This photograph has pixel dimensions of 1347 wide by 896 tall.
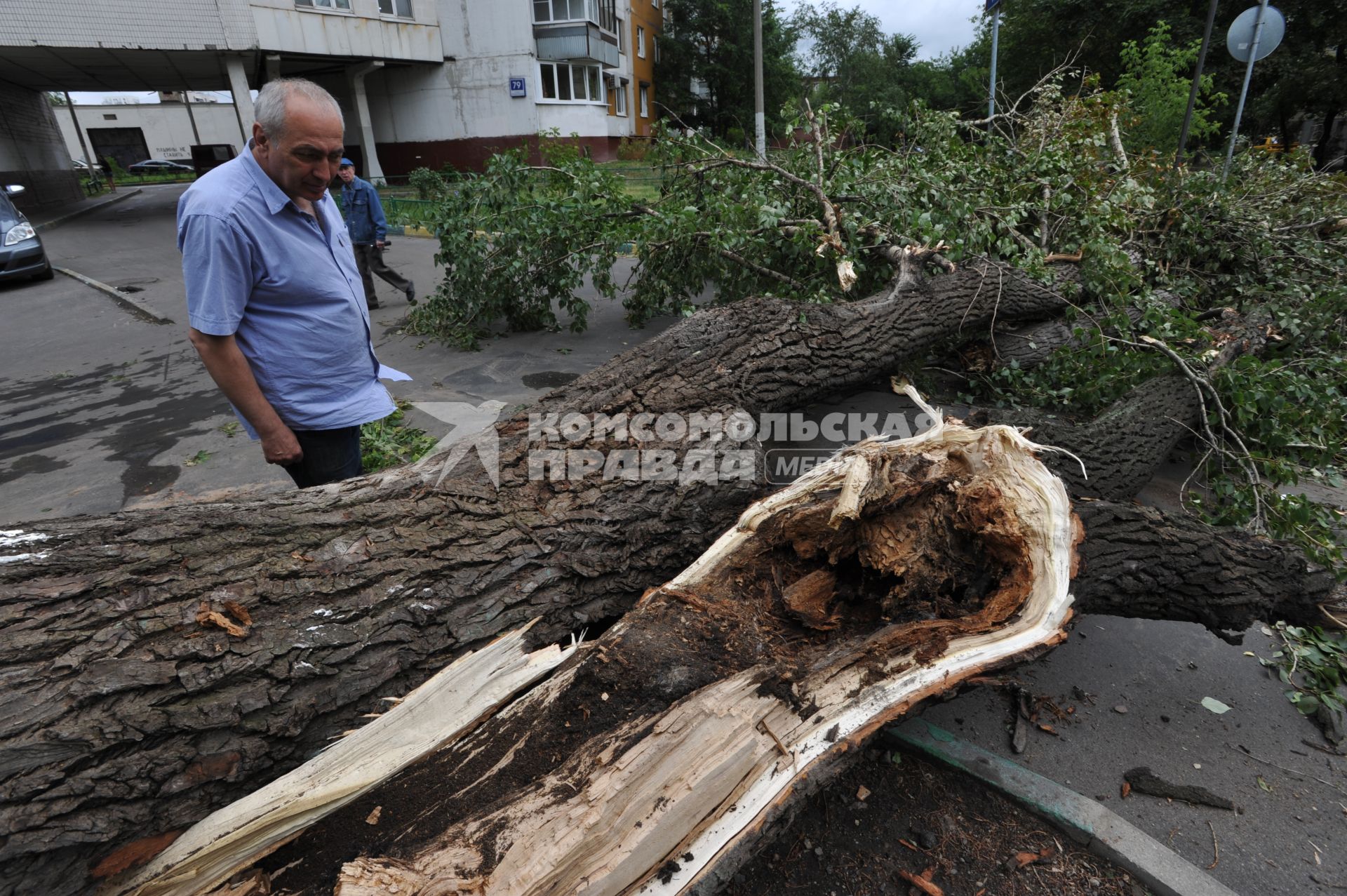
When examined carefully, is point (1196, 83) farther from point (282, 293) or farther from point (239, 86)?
point (239, 86)

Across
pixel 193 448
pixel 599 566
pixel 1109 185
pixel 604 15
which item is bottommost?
pixel 193 448

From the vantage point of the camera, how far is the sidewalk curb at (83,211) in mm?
15000

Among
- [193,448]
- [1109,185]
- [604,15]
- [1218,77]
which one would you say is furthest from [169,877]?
[604,15]

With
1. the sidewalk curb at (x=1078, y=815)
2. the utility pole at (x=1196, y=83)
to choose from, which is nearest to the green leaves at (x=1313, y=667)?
the sidewalk curb at (x=1078, y=815)

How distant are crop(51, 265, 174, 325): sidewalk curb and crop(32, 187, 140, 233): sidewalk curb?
1.75m

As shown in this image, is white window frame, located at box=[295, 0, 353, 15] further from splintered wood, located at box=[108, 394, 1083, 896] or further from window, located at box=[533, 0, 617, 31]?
splintered wood, located at box=[108, 394, 1083, 896]

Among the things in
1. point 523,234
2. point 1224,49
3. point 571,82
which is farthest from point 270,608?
point 571,82

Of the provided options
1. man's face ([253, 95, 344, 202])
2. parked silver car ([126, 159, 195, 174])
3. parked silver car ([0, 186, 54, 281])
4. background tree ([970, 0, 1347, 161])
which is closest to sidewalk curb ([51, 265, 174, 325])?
parked silver car ([0, 186, 54, 281])

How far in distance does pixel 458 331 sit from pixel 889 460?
520 centimetres

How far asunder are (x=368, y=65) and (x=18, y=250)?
13819 millimetres

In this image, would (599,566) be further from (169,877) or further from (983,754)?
(983,754)

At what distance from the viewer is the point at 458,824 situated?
1465mm

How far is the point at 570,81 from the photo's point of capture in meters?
24.2

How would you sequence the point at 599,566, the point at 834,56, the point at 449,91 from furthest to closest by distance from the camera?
1. the point at 834,56
2. the point at 449,91
3. the point at 599,566
